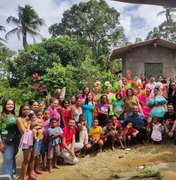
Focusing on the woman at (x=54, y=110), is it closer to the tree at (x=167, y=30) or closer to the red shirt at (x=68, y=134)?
the red shirt at (x=68, y=134)

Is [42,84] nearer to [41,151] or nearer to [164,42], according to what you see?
[164,42]

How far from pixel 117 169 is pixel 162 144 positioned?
2.04 metres

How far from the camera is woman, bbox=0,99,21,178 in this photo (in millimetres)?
4613

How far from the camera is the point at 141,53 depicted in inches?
514

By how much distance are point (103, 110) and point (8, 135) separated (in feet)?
11.1

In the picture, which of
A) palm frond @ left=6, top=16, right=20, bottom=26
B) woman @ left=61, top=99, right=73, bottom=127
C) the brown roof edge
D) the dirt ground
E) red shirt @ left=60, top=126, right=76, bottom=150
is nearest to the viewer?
the dirt ground

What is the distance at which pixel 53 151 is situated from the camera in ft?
20.3

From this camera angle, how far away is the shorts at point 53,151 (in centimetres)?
606

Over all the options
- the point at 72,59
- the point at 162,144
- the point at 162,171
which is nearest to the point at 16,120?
the point at 162,171

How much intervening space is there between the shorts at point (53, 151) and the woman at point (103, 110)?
70.5 inches

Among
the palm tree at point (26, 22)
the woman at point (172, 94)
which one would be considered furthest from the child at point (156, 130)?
the palm tree at point (26, 22)

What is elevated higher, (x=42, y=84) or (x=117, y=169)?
(x=42, y=84)

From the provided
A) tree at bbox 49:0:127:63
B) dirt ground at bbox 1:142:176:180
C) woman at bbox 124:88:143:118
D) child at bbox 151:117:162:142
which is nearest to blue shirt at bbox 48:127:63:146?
dirt ground at bbox 1:142:176:180

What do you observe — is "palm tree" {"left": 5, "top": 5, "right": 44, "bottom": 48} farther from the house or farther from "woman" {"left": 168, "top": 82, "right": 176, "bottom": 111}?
"woman" {"left": 168, "top": 82, "right": 176, "bottom": 111}
